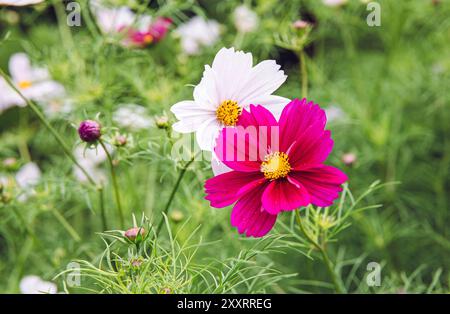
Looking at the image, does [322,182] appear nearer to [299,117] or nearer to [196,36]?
[299,117]

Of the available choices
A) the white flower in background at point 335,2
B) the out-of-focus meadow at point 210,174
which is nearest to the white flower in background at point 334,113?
the out-of-focus meadow at point 210,174

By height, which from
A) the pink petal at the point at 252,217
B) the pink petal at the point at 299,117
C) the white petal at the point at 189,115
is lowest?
the pink petal at the point at 252,217

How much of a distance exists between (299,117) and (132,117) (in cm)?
57

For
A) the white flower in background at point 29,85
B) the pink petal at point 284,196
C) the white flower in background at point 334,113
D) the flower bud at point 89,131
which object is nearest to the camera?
the pink petal at point 284,196

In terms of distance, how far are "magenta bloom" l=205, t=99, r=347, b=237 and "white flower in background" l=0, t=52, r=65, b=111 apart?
2.25 feet

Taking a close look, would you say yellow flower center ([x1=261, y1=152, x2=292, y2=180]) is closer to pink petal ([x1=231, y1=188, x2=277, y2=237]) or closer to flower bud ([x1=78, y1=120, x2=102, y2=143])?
pink petal ([x1=231, y1=188, x2=277, y2=237])

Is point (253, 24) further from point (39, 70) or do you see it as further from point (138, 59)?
point (39, 70)

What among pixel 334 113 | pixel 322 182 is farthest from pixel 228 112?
pixel 334 113

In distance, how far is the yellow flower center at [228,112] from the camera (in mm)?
627

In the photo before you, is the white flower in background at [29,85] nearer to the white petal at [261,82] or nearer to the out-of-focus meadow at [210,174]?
the out-of-focus meadow at [210,174]

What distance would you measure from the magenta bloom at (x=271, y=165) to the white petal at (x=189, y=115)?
0.04 meters

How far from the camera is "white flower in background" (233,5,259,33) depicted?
4.04ft

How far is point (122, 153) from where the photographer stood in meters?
0.76
